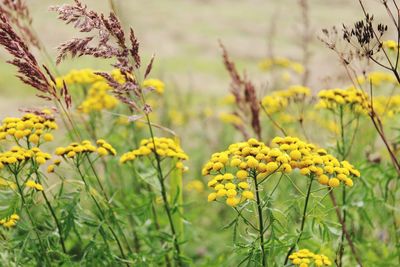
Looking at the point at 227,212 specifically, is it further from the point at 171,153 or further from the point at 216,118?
the point at 216,118

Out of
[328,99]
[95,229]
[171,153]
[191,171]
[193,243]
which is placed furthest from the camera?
[191,171]

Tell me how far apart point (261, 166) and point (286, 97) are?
239 centimetres

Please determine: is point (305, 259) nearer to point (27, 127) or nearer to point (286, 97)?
point (27, 127)

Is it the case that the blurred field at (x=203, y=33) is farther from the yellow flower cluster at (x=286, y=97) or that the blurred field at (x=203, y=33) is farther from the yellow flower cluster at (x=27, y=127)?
the yellow flower cluster at (x=27, y=127)

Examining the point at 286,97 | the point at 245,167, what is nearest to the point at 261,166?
the point at 245,167

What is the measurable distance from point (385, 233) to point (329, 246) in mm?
1324

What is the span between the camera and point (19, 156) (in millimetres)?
2943

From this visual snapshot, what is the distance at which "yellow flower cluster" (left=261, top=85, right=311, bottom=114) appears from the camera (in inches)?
174

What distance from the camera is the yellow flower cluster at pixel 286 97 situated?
441 centimetres

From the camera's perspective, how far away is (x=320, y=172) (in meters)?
2.71

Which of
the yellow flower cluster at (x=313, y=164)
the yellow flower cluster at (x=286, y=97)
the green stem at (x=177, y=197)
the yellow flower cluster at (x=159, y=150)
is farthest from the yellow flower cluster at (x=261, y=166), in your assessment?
the yellow flower cluster at (x=286, y=97)

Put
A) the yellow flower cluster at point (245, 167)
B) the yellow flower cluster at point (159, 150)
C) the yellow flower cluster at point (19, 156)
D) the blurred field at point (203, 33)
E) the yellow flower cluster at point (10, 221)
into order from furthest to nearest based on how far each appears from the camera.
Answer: the blurred field at point (203, 33)
the yellow flower cluster at point (159, 150)
the yellow flower cluster at point (10, 221)
the yellow flower cluster at point (19, 156)
the yellow flower cluster at point (245, 167)

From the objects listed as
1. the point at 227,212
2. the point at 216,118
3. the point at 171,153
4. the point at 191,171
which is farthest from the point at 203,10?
the point at 171,153

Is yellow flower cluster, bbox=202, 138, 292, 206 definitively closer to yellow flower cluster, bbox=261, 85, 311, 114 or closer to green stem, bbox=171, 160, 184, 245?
green stem, bbox=171, 160, 184, 245
